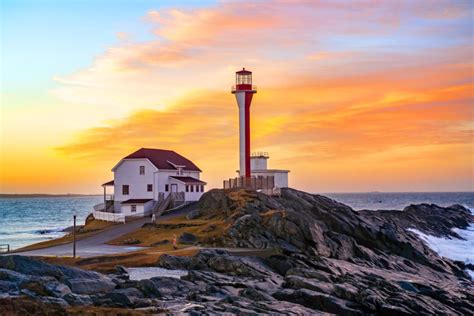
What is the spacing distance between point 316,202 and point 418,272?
1519 centimetres

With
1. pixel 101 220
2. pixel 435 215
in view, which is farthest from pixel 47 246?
pixel 435 215

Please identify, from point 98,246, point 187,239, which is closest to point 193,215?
point 187,239

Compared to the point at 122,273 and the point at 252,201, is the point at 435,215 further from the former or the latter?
the point at 122,273

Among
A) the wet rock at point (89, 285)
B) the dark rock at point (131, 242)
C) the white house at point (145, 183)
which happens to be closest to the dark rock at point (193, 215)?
the white house at point (145, 183)

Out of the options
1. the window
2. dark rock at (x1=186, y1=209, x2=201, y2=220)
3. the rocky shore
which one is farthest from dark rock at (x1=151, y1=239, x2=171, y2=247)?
the window

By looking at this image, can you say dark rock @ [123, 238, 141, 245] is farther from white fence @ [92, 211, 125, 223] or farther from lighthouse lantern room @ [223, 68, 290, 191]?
lighthouse lantern room @ [223, 68, 290, 191]

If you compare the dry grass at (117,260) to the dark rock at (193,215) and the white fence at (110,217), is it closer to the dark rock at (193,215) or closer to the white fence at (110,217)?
the dark rock at (193,215)

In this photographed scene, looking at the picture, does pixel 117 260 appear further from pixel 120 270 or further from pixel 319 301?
pixel 319 301

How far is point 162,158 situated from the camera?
7156 cm

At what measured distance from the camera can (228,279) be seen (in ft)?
110

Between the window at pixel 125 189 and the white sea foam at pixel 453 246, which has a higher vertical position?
the window at pixel 125 189

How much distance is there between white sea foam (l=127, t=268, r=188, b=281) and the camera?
33812 millimetres

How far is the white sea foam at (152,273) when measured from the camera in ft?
111

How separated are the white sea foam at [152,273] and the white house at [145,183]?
95.2ft
